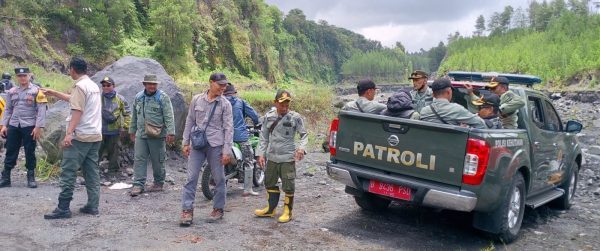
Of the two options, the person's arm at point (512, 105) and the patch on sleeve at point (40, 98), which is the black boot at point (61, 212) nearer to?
the patch on sleeve at point (40, 98)

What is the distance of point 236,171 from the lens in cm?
739

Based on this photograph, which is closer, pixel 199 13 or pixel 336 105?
pixel 336 105

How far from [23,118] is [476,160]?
6028 millimetres

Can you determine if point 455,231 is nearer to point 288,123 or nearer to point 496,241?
point 496,241

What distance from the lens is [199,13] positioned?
31000mm

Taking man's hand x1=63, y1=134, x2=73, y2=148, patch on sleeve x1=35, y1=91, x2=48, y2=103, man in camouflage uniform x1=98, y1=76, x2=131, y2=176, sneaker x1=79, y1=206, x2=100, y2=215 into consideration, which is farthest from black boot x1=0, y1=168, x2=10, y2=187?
man's hand x1=63, y1=134, x2=73, y2=148

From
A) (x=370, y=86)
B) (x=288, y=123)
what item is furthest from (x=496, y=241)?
(x=288, y=123)

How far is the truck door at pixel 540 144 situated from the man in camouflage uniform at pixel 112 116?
18.9ft

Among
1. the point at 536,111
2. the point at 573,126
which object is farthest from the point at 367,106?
the point at 573,126

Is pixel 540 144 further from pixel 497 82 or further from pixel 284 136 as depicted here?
pixel 284 136

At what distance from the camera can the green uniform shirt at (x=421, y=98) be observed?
6398 millimetres

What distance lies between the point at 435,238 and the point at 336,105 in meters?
14.7

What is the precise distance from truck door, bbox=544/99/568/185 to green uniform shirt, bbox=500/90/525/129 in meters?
0.83

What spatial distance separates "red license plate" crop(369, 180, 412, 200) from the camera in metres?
5.06
